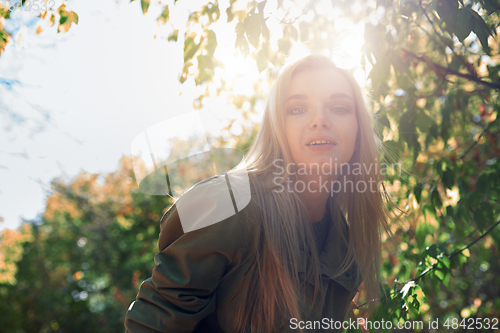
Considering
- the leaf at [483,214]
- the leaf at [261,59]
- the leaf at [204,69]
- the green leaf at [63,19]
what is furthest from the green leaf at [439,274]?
the green leaf at [63,19]

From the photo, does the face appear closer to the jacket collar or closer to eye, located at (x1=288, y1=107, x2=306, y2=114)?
eye, located at (x1=288, y1=107, x2=306, y2=114)

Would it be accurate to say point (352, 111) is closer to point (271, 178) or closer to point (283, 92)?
point (283, 92)

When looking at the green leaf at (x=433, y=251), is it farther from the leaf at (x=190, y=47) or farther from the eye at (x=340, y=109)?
the leaf at (x=190, y=47)

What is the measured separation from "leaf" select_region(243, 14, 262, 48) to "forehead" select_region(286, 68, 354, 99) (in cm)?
24

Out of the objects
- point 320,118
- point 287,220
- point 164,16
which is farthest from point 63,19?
point 287,220

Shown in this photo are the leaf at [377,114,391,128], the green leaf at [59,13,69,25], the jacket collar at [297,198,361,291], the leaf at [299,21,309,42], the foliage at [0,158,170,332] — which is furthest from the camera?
the foliage at [0,158,170,332]

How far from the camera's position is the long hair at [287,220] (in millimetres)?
1242

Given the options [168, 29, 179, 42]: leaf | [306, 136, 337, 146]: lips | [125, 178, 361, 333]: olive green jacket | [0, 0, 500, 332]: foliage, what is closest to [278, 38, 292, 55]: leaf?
[0, 0, 500, 332]: foliage

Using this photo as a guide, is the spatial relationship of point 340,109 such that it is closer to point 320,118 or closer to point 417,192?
point 320,118

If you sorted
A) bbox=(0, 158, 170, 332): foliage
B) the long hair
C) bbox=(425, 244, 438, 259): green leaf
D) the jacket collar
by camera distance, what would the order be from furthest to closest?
bbox=(0, 158, 170, 332): foliage < bbox=(425, 244, 438, 259): green leaf < the jacket collar < the long hair

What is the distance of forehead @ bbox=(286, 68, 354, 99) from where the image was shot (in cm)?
149

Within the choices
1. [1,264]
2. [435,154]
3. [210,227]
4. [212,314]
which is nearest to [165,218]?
[210,227]

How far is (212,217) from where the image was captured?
1121 mm

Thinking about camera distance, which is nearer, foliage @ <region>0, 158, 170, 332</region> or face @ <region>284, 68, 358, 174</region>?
face @ <region>284, 68, 358, 174</region>
